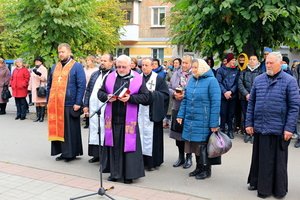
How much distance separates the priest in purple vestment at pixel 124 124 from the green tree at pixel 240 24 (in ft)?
11.4

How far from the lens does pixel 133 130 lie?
6.11 metres

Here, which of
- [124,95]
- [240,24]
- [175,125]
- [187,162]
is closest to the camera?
[124,95]

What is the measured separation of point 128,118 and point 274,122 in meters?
2.02

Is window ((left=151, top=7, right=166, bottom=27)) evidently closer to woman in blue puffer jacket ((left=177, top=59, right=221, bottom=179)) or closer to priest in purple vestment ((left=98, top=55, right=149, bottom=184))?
woman in blue puffer jacket ((left=177, top=59, right=221, bottom=179))

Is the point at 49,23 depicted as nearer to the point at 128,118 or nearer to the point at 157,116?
the point at 157,116

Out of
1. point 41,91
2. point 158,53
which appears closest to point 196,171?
point 41,91

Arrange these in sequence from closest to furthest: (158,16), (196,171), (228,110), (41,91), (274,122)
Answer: (274,122) < (196,171) < (228,110) < (41,91) < (158,16)

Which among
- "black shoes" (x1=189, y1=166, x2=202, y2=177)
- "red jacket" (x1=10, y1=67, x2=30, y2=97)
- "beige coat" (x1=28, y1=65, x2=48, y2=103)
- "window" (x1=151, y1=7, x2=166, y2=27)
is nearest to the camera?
"black shoes" (x1=189, y1=166, x2=202, y2=177)

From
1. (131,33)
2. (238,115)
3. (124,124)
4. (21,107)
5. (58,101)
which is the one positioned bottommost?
(21,107)

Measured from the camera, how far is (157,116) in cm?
682

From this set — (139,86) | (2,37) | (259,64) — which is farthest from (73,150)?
(2,37)

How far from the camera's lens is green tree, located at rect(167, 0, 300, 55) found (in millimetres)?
8836

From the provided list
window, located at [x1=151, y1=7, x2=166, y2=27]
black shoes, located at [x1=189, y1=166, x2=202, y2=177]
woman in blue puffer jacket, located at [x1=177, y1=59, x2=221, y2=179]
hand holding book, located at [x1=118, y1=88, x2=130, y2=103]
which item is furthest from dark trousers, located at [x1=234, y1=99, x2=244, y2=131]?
window, located at [x1=151, y1=7, x2=166, y2=27]

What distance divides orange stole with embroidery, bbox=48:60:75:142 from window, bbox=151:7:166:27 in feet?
91.7
